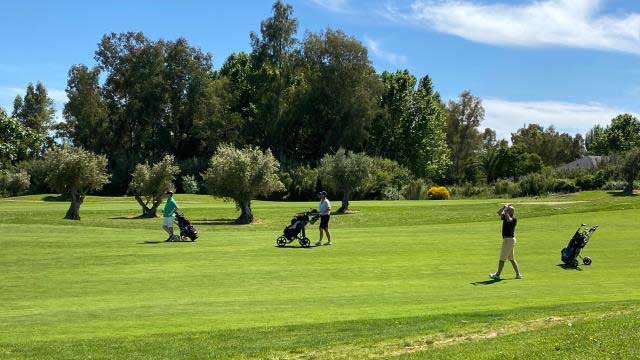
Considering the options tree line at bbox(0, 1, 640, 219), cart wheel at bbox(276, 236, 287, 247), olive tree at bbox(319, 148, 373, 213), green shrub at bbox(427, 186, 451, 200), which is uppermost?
tree line at bbox(0, 1, 640, 219)

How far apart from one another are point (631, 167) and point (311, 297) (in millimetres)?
63648

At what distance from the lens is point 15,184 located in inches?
3307

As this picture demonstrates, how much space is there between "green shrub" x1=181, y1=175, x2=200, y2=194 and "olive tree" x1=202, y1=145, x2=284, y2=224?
34.1 metres

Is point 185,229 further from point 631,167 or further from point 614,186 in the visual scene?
point 614,186

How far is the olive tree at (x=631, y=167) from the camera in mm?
70344

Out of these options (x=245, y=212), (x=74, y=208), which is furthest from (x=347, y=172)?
(x=74, y=208)

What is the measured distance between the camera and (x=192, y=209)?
50062 millimetres

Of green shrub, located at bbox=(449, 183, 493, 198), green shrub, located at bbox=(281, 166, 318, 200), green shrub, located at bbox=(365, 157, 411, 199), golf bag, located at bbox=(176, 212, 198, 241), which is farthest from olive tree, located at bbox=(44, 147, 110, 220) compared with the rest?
green shrub, located at bbox=(449, 183, 493, 198)

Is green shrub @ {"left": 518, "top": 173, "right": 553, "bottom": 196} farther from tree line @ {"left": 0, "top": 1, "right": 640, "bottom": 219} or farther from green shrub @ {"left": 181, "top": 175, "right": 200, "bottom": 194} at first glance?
green shrub @ {"left": 181, "top": 175, "right": 200, "bottom": 194}

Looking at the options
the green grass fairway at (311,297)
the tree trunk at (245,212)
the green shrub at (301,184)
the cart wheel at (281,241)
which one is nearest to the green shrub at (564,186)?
the green shrub at (301,184)

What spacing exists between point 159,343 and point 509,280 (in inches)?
449

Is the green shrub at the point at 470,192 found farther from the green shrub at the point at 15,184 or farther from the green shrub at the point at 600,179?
the green shrub at the point at 15,184

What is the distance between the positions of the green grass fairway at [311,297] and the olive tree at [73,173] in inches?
286

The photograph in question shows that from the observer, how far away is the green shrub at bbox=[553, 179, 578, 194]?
263 ft
